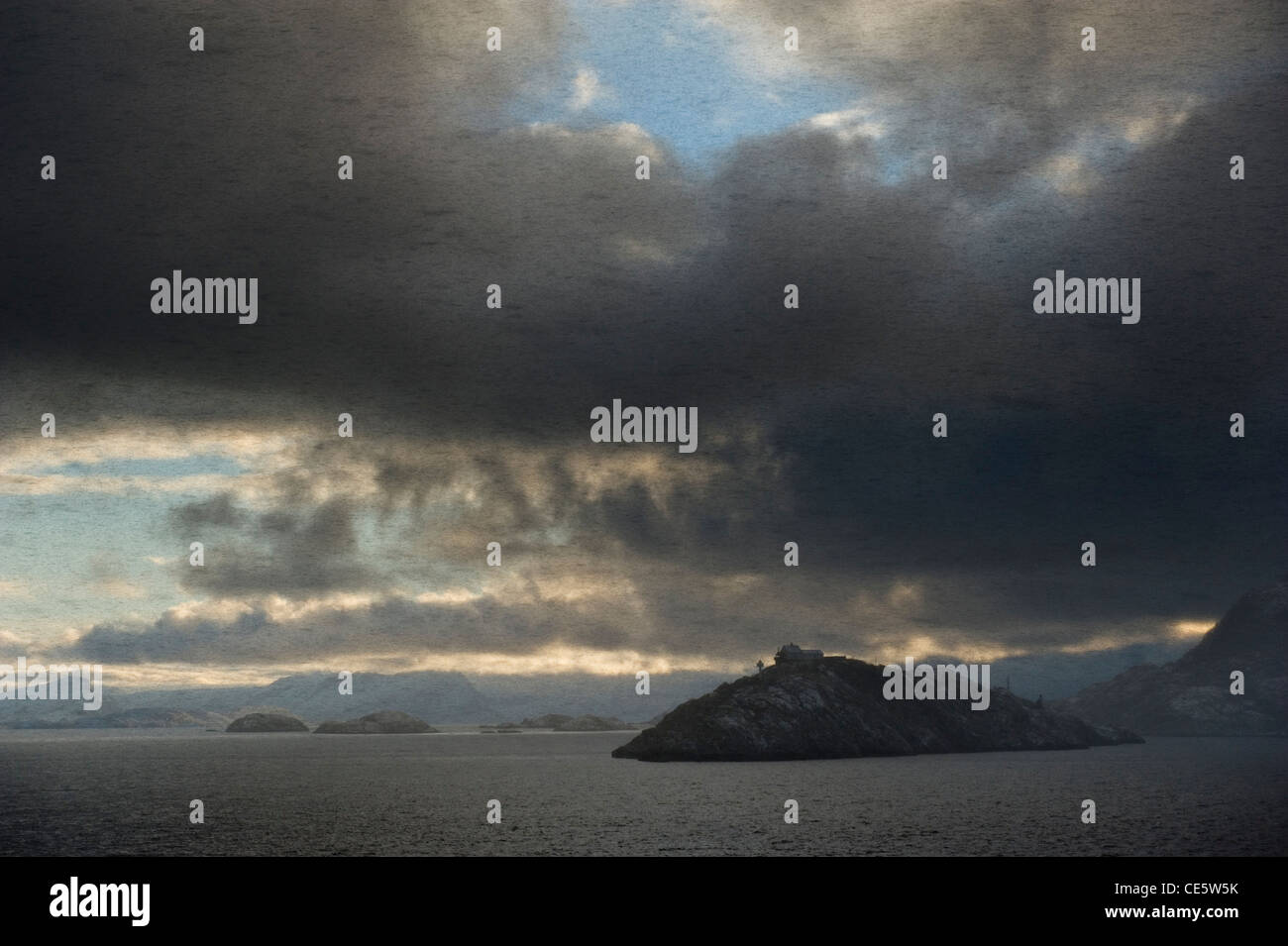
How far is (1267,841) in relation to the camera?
114000 mm

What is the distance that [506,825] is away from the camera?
130500mm

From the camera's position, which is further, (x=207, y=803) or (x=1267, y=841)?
(x=207, y=803)
